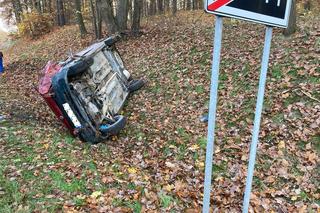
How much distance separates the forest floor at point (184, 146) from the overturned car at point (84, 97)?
0.34m

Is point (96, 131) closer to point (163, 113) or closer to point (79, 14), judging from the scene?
point (163, 113)

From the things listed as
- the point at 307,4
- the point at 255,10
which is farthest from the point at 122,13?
the point at 307,4

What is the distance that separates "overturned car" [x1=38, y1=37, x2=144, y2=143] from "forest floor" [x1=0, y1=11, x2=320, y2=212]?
1.13ft

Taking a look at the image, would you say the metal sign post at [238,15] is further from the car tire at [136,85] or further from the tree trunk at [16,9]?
the tree trunk at [16,9]

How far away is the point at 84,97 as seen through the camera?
7.46 metres

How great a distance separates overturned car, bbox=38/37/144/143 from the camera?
7.09 m

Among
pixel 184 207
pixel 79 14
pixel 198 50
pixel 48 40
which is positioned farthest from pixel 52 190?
pixel 48 40

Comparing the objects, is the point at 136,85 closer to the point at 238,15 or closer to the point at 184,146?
the point at 184,146

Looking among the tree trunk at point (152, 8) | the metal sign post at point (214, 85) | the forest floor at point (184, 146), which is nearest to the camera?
the metal sign post at point (214, 85)

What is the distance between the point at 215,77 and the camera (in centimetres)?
310

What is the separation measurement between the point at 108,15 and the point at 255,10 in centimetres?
1378

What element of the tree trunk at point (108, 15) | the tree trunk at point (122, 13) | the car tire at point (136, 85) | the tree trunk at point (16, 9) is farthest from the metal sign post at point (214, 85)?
the tree trunk at point (16, 9)

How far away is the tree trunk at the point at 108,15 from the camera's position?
15789mm

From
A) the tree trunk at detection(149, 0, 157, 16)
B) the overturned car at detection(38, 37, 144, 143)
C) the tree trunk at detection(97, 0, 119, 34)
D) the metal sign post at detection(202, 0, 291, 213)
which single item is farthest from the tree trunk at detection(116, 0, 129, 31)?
the tree trunk at detection(149, 0, 157, 16)
